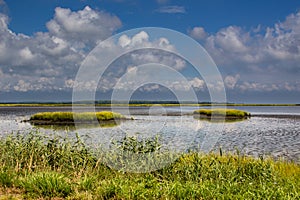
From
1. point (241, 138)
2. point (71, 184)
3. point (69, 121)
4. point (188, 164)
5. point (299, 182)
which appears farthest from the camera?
point (69, 121)

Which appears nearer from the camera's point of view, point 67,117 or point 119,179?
point 119,179

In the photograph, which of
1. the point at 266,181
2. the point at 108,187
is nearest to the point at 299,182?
the point at 266,181

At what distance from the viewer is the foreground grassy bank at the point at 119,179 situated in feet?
23.0

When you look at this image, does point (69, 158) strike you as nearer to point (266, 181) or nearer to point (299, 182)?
point (266, 181)

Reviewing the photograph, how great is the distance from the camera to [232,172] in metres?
8.95

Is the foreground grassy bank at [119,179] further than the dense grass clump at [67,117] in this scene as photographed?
No

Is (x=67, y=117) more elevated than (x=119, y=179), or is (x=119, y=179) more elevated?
(x=67, y=117)

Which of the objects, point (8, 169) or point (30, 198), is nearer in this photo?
point (30, 198)

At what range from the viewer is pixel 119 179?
8023mm

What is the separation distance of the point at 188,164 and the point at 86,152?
3.16 metres

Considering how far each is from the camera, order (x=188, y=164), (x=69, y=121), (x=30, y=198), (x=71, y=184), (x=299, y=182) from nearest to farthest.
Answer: (x=30, y=198) < (x=71, y=184) < (x=299, y=182) < (x=188, y=164) < (x=69, y=121)

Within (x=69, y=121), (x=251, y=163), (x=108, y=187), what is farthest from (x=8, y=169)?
(x=69, y=121)

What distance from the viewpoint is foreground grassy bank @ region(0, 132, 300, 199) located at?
7015 millimetres

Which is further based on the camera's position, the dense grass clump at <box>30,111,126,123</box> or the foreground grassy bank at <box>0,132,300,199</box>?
the dense grass clump at <box>30,111,126,123</box>
